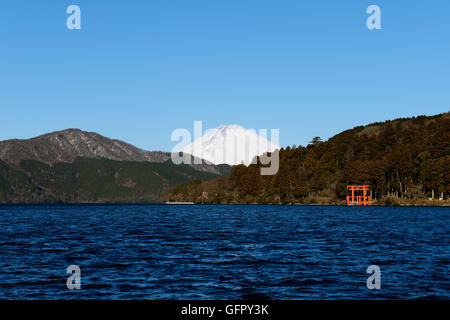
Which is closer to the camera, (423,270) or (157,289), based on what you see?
(157,289)

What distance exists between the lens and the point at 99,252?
156ft

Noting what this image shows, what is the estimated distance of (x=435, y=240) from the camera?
60.3 m

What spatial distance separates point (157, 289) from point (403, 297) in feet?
44.7

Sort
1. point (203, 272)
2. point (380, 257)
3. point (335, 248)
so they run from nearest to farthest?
point (203, 272), point (380, 257), point (335, 248)

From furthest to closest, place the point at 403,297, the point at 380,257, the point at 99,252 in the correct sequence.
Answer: the point at 99,252
the point at 380,257
the point at 403,297

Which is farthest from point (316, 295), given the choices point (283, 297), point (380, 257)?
point (380, 257)
